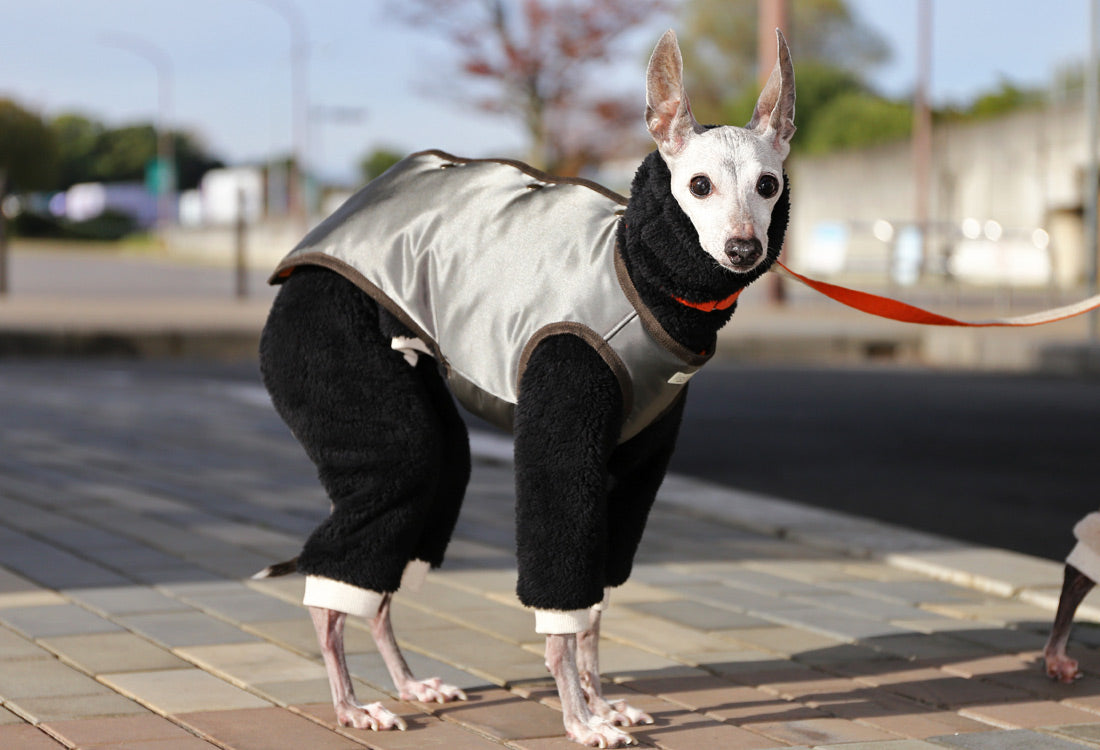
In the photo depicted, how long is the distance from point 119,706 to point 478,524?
9.68 ft

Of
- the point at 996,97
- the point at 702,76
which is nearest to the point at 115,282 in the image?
the point at 996,97

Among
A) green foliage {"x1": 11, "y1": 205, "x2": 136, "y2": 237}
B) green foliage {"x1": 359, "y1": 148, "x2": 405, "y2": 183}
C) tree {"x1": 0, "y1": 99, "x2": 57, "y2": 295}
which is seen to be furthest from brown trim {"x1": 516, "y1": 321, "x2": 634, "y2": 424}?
green foliage {"x1": 359, "y1": 148, "x2": 405, "y2": 183}

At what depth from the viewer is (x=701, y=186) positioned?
3.54 metres

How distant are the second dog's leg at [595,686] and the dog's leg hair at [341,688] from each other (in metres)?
0.47

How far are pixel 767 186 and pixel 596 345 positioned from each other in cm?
52

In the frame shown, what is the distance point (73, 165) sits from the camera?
11975 cm

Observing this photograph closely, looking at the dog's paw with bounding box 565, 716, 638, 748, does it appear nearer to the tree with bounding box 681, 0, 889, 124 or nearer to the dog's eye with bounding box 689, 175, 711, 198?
the dog's eye with bounding box 689, 175, 711, 198

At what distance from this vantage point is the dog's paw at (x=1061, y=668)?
4395 millimetres

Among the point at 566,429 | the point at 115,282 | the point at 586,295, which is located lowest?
the point at 115,282

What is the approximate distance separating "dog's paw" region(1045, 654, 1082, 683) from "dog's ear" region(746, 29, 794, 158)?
1702mm

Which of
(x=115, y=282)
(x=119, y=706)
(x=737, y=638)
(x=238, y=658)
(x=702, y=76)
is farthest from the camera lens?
(x=702, y=76)

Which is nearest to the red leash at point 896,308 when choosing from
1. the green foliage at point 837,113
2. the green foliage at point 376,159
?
the green foliage at point 837,113

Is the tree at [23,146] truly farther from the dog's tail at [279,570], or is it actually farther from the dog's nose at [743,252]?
the dog's nose at [743,252]

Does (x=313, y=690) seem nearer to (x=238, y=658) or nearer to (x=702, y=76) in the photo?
(x=238, y=658)
